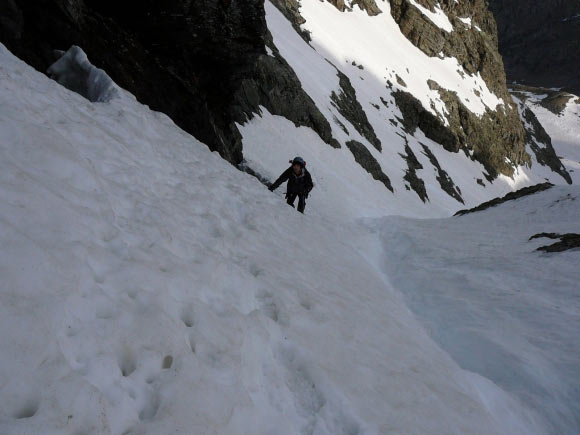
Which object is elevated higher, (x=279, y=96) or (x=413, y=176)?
(x=413, y=176)

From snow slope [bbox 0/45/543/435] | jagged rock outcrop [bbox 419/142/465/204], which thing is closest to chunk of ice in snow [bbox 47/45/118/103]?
snow slope [bbox 0/45/543/435]

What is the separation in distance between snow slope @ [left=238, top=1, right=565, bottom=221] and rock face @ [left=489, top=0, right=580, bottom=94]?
359ft

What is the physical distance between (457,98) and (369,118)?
31.0 m

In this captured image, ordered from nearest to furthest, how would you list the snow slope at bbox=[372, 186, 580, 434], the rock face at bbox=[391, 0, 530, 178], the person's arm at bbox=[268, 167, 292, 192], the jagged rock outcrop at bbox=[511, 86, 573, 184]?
the snow slope at bbox=[372, 186, 580, 434], the person's arm at bbox=[268, 167, 292, 192], the rock face at bbox=[391, 0, 530, 178], the jagged rock outcrop at bbox=[511, 86, 573, 184]

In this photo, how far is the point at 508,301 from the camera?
296 inches

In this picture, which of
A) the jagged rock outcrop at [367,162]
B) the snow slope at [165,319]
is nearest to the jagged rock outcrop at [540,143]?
the jagged rock outcrop at [367,162]

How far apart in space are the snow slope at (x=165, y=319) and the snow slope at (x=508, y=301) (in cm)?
50

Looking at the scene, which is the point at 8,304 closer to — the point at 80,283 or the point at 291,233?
the point at 80,283

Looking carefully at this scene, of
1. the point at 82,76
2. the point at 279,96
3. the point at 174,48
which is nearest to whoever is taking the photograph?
the point at 82,76

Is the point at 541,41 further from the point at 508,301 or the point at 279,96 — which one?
the point at 508,301

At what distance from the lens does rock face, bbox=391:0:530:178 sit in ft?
187

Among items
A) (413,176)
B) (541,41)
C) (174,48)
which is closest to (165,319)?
(174,48)

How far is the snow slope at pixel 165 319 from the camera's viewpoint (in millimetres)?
2488

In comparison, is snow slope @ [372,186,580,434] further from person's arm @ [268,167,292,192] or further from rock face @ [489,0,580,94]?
rock face @ [489,0,580,94]
